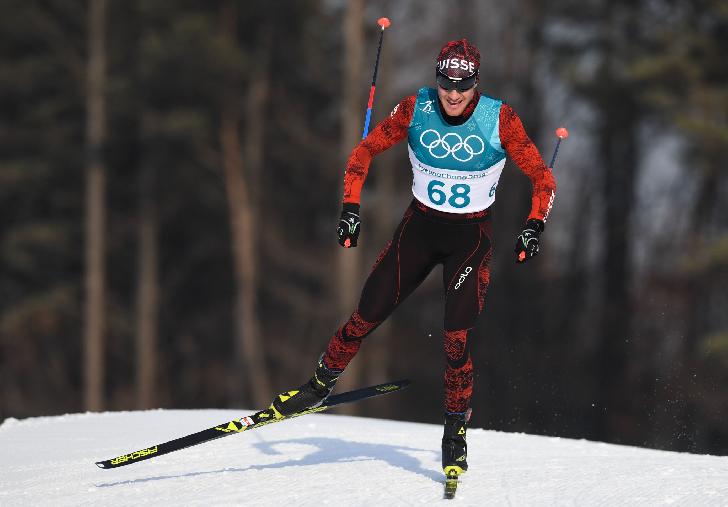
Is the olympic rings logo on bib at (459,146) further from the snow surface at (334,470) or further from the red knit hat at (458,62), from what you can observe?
the snow surface at (334,470)

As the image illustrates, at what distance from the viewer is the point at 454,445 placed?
5.41 meters

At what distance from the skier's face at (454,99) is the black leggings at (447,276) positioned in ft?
1.72

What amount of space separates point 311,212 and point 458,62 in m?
21.5

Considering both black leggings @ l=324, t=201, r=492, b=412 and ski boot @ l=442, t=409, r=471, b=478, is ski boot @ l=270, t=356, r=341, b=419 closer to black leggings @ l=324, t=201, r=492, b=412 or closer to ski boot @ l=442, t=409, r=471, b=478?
black leggings @ l=324, t=201, r=492, b=412

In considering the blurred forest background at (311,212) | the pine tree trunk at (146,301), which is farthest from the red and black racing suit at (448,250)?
the pine tree trunk at (146,301)

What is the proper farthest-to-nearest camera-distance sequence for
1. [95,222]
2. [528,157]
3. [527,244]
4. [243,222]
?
[95,222]
[243,222]
[528,157]
[527,244]

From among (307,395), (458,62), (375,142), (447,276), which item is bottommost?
(307,395)

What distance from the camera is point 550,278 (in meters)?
22.5

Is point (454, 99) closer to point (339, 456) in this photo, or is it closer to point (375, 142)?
point (375, 142)

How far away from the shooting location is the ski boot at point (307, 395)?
5.71m

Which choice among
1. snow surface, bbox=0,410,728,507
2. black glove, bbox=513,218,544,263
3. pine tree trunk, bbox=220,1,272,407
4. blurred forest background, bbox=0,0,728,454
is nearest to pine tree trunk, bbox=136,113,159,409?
blurred forest background, bbox=0,0,728,454

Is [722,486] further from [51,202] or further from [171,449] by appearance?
[51,202]

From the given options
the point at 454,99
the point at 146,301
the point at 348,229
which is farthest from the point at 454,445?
the point at 146,301

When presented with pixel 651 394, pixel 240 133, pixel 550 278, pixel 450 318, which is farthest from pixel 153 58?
pixel 450 318
